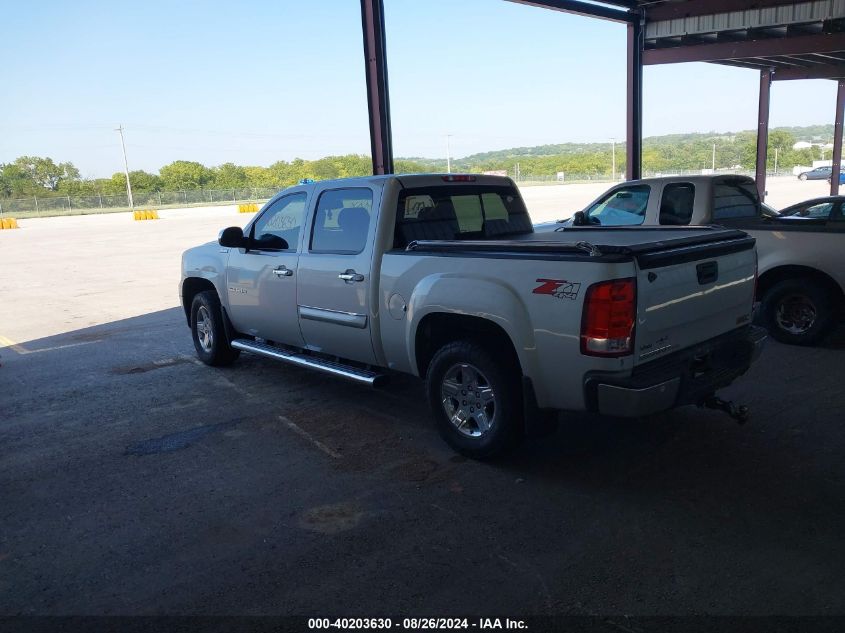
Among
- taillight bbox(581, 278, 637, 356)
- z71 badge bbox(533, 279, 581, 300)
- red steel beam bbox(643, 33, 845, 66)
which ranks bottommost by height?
taillight bbox(581, 278, 637, 356)

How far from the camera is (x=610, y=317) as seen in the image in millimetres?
3658

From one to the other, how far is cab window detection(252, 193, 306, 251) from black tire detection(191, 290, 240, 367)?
1.07 meters

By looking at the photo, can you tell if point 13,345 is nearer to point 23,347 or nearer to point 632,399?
point 23,347

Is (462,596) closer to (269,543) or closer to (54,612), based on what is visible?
(269,543)

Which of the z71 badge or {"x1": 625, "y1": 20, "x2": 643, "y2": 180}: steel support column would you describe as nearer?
the z71 badge

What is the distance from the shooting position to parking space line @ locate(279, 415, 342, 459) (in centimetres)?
483

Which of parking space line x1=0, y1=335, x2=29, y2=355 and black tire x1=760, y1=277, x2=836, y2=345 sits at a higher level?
black tire x1=760, y1=277, x2=836, y2=345

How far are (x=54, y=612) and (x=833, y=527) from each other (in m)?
3.83

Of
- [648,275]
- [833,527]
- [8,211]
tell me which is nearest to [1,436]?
[648,275]

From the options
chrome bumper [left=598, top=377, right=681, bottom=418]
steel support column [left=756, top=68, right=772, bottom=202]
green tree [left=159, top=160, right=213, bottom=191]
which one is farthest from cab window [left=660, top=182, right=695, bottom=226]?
green tree [left=159, top=160, right=213, bottom=191]

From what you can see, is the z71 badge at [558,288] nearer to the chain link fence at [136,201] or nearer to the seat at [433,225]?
the seat at [433,225]

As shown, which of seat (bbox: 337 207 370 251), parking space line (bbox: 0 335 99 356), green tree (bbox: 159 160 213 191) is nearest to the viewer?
seat (bbox: 337 207 370 251)

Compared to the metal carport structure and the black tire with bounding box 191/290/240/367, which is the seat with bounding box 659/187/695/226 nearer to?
the metal carport structure

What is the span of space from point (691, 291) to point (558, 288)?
34.5 inches
